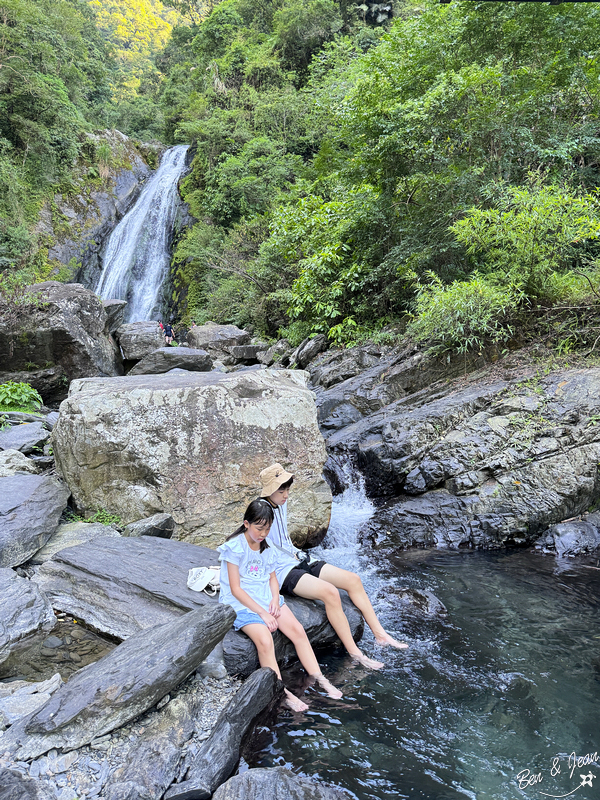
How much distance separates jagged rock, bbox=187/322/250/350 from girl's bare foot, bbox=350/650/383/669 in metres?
12.7

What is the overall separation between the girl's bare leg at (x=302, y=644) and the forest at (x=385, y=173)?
6282mm

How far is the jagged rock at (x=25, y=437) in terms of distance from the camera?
6949mm

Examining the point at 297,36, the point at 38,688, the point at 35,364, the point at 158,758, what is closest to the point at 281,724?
the point at 158,758

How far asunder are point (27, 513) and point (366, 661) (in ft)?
11.6

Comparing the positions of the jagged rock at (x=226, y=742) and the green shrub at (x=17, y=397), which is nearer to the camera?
the jagged rock at (x=226, y=742)

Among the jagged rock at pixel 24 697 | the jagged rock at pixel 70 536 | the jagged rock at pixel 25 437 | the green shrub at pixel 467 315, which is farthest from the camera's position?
the green shrub at pixel 467 315

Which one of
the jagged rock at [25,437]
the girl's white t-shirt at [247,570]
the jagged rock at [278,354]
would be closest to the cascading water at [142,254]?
the jagged rock at [278,354]

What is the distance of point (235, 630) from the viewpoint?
12.8ft

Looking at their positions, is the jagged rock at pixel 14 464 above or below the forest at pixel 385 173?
below

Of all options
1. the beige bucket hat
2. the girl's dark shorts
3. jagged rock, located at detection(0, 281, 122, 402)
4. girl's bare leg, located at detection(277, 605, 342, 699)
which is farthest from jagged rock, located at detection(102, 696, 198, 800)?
jagged rock, located at detection(0, 281, 122, 402)

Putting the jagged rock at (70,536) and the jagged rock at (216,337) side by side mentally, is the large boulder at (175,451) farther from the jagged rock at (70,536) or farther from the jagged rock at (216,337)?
the jagged rock at (216,337)

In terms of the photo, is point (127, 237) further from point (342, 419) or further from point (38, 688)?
point (38, 688)

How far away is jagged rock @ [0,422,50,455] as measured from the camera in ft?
22.8

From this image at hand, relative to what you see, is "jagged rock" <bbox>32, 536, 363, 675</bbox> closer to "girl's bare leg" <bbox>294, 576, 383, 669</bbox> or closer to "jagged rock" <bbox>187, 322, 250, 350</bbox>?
"girl's bare leg" <bbox>294, 576, 383, 669</bbox>
